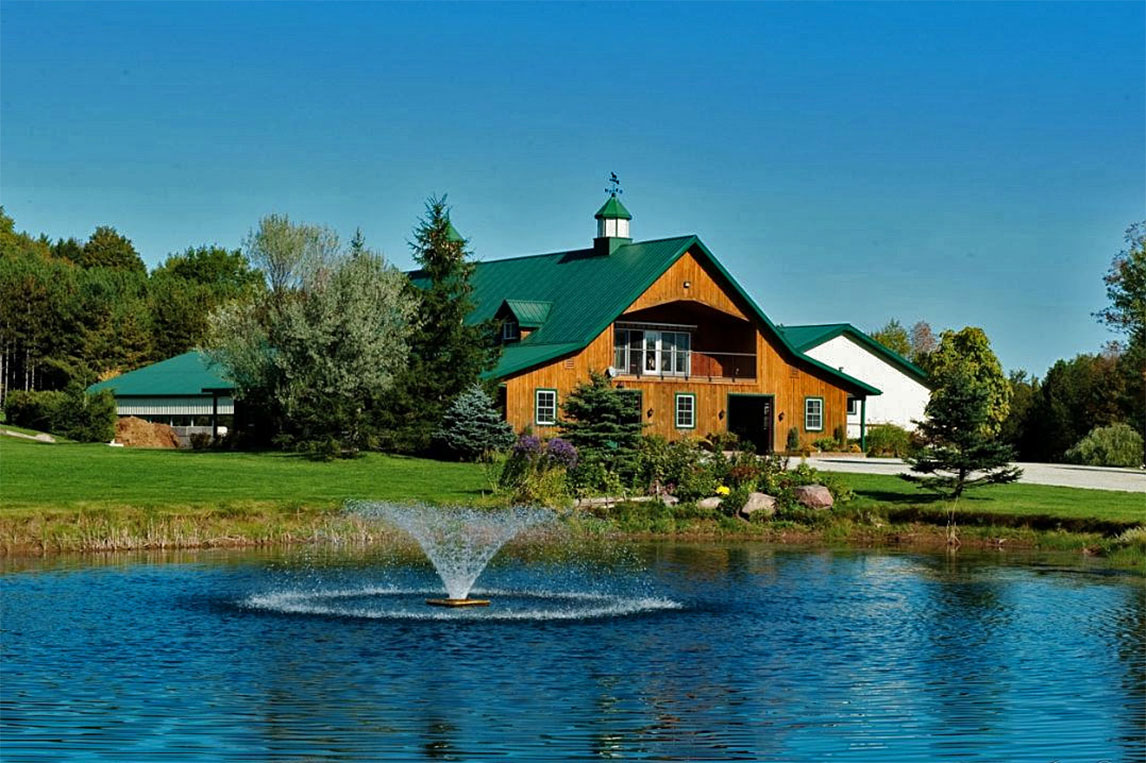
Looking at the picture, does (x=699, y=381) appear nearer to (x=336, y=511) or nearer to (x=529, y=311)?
(x=529, y=311)

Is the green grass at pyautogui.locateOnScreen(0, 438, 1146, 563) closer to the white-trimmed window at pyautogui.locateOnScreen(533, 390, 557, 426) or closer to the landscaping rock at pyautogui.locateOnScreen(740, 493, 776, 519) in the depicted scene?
the landscaping rock at pyautogui.locateOnScreen(740, 493, 776, 519)

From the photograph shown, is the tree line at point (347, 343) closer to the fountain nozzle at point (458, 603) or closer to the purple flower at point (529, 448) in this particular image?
the purple flower at point (529, 448)

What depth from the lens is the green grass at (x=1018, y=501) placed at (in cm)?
3631

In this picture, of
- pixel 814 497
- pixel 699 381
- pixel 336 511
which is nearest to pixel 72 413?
pixel 699 381

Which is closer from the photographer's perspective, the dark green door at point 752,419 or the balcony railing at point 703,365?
the balcony railing at point 703,365

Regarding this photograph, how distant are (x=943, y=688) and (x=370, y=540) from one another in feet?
60.3

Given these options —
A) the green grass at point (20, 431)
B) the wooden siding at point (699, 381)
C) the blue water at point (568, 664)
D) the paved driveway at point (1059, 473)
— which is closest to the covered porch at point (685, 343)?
the wooden siding at point (699, 381)

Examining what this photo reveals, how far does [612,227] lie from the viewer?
222 feet

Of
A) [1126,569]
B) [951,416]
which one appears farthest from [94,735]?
[951,416]

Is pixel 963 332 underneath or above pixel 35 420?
above

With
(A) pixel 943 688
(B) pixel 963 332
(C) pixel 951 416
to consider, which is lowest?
(A) pixel 943 688

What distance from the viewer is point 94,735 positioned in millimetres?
14203

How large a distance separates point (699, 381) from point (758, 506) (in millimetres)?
25434

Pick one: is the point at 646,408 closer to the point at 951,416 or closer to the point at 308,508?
the point at 951,416
